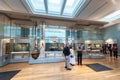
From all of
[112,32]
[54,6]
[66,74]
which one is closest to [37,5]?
[54,6]

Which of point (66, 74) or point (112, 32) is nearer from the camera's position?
point (66, 74)

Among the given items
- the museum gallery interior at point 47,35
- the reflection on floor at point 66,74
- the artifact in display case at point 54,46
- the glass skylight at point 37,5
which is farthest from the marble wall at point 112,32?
the glass skylight at point 37,5

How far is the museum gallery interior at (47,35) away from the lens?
21.7 feet

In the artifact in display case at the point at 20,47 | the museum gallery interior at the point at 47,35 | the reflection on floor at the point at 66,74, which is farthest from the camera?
the artifact in display case at the point at 20,47

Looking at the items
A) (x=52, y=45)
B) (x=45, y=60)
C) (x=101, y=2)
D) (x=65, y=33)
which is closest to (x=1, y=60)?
(x=45, y=60)

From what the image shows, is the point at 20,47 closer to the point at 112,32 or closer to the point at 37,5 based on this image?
the point at 37,5

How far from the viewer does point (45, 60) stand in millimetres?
7957

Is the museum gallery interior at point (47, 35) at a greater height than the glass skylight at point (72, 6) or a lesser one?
lesser

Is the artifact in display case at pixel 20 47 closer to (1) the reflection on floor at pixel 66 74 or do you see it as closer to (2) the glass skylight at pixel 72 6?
(1) the reflection on floor at pixel 66 74

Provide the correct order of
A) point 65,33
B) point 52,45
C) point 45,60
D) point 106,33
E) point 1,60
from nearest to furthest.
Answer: point 1,60 < point 45,60 < point 52,45 < point 65,33 < point 106,33

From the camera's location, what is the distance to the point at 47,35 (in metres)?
10.2

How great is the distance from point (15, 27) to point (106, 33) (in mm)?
13686

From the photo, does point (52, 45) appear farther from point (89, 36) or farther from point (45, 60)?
point (89, 36)

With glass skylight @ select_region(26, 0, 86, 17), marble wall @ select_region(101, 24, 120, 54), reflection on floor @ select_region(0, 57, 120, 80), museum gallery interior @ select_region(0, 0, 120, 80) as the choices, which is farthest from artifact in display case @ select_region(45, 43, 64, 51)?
marble wall @ select_region(101, 24, 120, 54)
